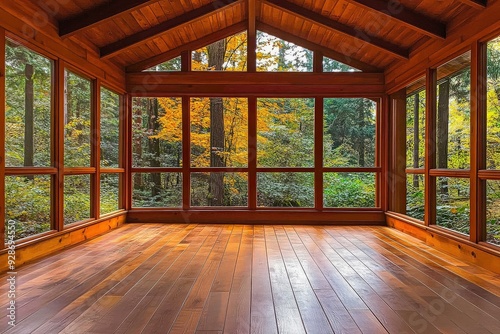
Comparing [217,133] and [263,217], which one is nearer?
[263,217]

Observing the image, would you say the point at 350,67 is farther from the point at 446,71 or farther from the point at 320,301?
the point at 320,301

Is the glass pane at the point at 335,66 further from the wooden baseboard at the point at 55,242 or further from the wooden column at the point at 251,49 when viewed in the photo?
the wooden baseboard at the point at 55,242

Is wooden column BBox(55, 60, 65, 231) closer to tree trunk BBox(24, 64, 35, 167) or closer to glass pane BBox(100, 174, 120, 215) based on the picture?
tree trunk BBox(24, 64, 35, 167)

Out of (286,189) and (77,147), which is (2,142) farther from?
(286,189)

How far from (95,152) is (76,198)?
77 cm

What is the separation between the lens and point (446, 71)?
14.2 feet

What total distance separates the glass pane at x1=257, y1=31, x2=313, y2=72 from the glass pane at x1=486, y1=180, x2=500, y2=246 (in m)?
3.55

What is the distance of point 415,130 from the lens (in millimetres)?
5234

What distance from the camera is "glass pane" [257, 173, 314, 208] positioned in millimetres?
6152

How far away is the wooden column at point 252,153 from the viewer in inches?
241

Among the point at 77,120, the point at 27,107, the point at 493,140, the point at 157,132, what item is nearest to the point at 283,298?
the point at 493,140

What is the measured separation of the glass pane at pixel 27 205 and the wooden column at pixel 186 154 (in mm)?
2441

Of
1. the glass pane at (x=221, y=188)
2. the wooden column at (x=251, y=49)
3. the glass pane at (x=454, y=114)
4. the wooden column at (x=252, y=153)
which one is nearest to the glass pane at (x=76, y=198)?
the glass pane at (x=221, y=188)

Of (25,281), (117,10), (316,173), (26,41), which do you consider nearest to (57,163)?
(26,41)
